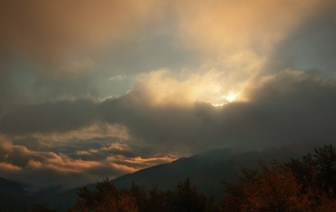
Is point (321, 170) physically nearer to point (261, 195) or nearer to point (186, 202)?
point (261, 195)

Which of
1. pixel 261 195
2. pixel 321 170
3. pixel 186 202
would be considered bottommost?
pixel 186 202

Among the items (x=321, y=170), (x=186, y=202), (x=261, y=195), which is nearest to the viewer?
(x=261, y=195)

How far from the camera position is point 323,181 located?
49375 mm

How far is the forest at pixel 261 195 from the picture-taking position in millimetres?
28344

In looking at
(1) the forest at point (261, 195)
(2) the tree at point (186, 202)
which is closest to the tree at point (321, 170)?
(1) the forest at point (261, 195)

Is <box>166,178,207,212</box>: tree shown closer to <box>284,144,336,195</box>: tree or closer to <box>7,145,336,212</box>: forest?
<box>7,145,336,212</box>: forest

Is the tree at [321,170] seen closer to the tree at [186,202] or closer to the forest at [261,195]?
the forest at [261,195]

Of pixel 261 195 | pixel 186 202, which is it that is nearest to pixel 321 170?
pixel 261 195

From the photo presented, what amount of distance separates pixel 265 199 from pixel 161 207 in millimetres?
38810

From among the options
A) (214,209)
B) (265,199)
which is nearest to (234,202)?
(214,209)

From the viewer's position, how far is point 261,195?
98.1ft

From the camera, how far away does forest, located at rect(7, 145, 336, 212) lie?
1116 inches

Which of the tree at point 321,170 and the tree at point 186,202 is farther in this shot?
the tree at point 186,202

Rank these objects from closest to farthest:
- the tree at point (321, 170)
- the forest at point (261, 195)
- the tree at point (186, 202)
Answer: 1. the forest at point (261, 195)
2. the tree at point (321, 170)
3. the tree at point (186, 202)
